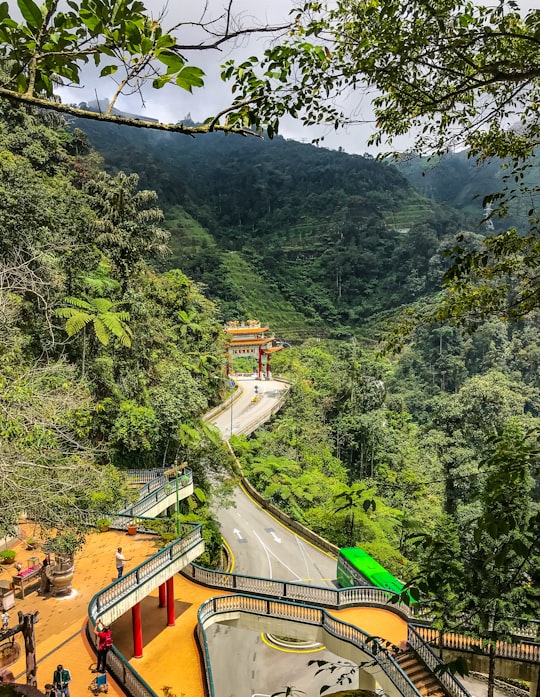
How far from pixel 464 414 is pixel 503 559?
82.1 ft

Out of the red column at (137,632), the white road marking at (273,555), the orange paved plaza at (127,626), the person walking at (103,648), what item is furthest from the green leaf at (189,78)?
the white road marking at (273,555)

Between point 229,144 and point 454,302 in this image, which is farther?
point 229,144

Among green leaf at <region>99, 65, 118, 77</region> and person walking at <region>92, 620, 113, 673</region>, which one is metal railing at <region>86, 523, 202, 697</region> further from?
green leaf at <region>99, 65, 118, 77</region>

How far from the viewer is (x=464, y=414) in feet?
81.2

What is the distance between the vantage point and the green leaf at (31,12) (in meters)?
1.49

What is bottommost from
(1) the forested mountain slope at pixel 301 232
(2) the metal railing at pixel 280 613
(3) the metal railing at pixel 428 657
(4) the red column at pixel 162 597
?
(4) the red column at pixel 162 597

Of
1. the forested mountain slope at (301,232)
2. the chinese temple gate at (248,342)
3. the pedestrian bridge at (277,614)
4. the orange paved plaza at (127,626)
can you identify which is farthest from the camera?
the forested mountain slope at (301,232)

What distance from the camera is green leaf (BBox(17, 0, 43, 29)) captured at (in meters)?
1.49

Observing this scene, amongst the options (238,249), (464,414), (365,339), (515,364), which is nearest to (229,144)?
(238,249)

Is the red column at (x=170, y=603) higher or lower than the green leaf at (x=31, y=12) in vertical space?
lower

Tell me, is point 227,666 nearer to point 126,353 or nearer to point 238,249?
point 126,353

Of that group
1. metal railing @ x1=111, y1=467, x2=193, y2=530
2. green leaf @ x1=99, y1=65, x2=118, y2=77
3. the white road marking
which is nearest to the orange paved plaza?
metal railing @ x1=111, y1=467, x2=193, y2=530

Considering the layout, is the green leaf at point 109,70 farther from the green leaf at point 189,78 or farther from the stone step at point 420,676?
the stone step at point 420,676

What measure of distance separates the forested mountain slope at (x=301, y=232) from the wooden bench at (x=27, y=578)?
128 ft
